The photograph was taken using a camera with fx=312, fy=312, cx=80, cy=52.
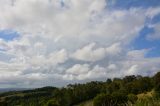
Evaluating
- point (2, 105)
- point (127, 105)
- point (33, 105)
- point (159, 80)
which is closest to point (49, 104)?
point (2, 105)

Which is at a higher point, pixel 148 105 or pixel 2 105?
pixel 2 105

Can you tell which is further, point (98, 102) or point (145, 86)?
point (145, 86)

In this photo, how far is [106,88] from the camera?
194m

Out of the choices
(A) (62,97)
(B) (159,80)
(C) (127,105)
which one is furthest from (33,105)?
(C) (127,105)

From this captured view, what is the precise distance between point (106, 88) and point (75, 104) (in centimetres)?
2196

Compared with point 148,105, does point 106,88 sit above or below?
above

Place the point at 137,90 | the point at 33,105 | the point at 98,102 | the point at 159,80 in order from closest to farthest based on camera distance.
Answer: the point at 98,102 → the point at 159,80 → the point at 137,90 → the point at 33,105

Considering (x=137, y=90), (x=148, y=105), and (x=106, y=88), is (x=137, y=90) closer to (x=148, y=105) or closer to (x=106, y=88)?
(x=106, y=88)

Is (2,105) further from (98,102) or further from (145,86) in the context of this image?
(145,86)

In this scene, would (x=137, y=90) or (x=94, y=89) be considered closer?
(x=137, y=90)

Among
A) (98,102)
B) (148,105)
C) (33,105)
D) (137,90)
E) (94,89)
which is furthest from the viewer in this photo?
(94,89)

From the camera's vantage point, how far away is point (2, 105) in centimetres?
15775

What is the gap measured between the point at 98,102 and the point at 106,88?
59610mm

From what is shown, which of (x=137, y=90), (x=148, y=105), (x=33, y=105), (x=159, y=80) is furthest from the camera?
(x=33, y=105)
